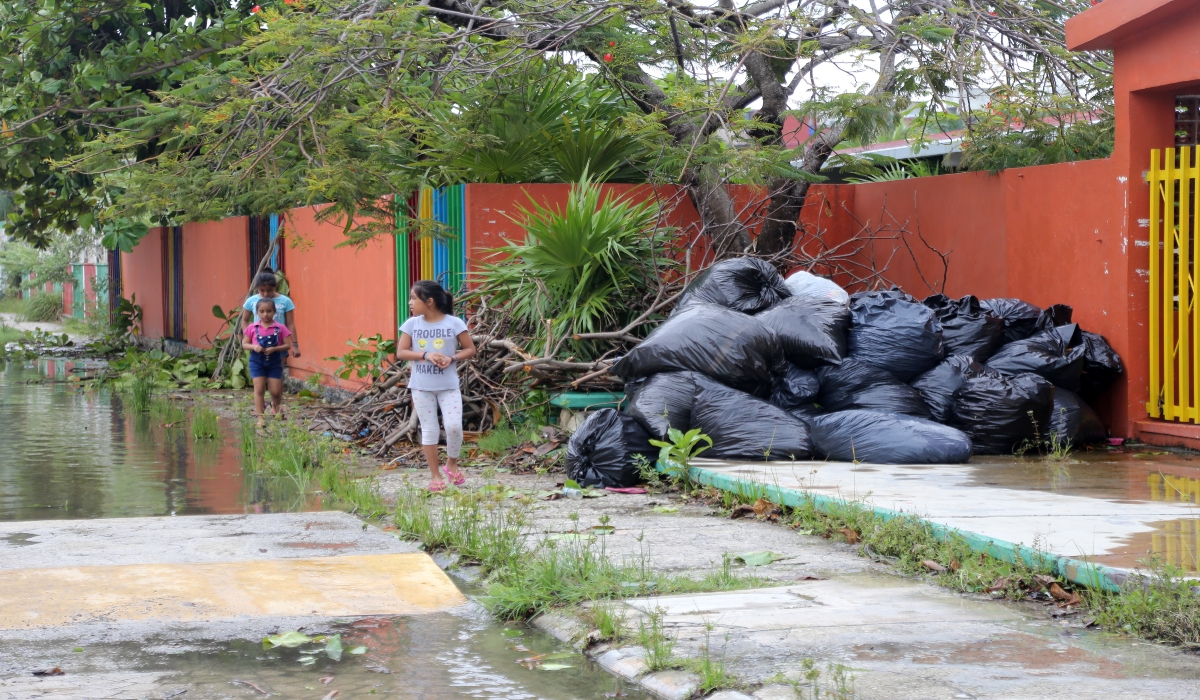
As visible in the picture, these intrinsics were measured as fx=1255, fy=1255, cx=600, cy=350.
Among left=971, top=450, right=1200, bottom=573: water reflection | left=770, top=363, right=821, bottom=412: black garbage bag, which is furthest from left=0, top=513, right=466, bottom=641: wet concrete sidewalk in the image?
left=770, top=363, right=821, bottom=412: black garbage bag

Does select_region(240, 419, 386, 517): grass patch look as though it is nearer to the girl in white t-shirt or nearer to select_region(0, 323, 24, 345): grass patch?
the girl in white t-shirt

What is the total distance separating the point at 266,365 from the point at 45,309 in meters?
32.5

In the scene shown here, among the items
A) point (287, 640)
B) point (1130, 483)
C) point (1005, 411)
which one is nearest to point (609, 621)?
point (287, 640)

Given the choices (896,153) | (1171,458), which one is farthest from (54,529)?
(896,153)

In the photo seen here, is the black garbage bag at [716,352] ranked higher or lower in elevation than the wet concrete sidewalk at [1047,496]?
higher

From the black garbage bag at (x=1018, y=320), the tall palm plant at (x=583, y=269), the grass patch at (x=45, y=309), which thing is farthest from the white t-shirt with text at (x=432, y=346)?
the grass patch at (x=45, y=309)

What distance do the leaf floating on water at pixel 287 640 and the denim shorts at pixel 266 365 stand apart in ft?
24.9

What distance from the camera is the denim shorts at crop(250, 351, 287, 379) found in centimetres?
1197

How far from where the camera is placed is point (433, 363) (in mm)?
8320

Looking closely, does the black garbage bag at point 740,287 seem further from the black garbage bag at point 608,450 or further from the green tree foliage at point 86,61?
the green tree foliage at point 86,61

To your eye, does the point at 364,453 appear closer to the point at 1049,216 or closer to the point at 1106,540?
the point at 1049,216

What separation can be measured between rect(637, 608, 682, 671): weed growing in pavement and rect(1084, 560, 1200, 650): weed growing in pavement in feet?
5.06

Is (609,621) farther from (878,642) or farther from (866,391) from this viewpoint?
(866,391)

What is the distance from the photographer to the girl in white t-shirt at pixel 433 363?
8297mm
